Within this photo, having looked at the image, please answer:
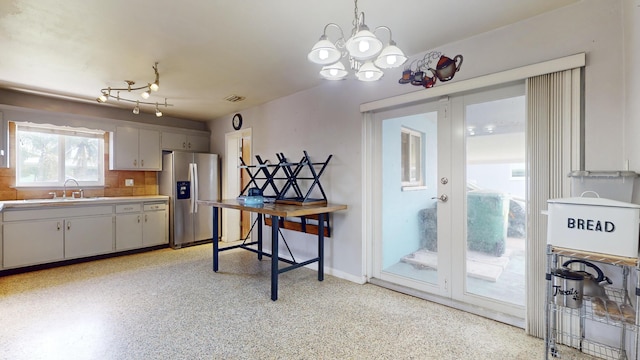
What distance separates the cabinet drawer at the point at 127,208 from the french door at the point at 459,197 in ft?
12.6

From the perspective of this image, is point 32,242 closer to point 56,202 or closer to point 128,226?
point 56,202

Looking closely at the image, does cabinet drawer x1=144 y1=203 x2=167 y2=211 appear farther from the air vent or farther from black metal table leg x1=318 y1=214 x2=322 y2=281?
black metal table leg x1=318 y1=214 x2=322 y2=281

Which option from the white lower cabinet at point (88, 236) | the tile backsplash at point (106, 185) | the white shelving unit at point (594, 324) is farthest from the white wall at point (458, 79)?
the white lower cabinet at point (88, 236)

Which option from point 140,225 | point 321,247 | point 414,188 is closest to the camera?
point 414,188

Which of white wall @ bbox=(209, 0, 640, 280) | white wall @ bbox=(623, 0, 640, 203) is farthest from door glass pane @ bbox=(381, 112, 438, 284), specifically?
white wall @ bbox=(623, 0, 640, 203)

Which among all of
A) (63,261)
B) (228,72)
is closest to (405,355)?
(228,72)

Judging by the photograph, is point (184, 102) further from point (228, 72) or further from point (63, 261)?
point (63, 261)

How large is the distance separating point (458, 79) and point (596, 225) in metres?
1.47

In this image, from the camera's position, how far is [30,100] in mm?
3832

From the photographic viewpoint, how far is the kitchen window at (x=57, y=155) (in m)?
3.97

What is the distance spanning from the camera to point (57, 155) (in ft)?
13.9

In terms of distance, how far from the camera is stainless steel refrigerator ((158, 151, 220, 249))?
4777mm

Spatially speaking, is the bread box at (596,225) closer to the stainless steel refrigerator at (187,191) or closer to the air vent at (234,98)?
the air vent at (234,98)

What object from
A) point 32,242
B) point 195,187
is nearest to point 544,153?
point 195,187
